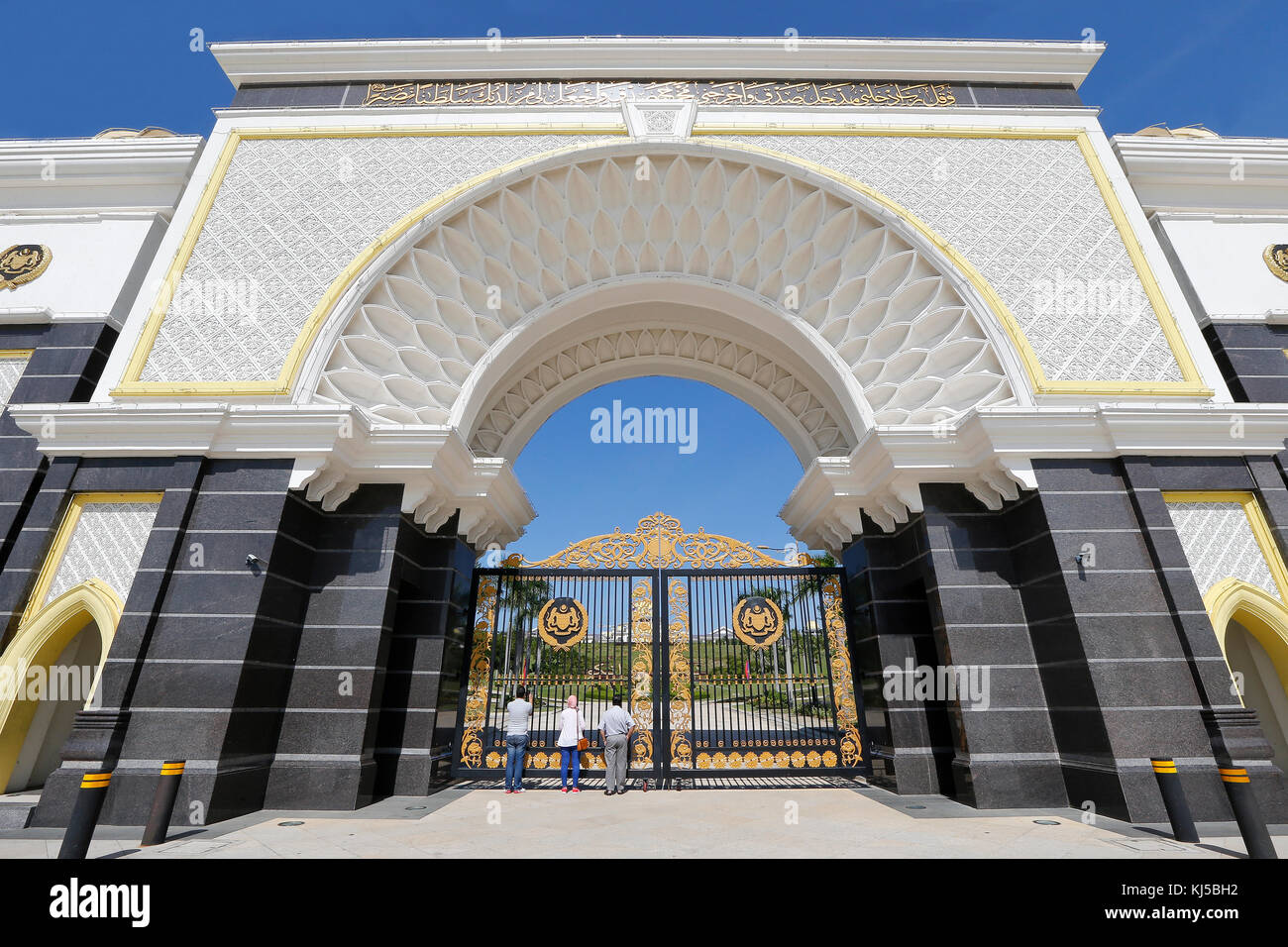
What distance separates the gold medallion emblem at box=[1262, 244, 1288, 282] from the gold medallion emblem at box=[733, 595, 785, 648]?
821 cm

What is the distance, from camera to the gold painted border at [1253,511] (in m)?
5.97

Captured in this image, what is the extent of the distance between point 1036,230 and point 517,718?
9002mm

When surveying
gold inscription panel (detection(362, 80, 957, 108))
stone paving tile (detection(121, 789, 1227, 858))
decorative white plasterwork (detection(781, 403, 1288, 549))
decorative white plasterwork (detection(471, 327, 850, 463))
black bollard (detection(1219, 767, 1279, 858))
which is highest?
gold inscription panel (detection(362, 80, 957, 108))

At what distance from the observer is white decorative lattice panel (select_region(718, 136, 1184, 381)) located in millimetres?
6797

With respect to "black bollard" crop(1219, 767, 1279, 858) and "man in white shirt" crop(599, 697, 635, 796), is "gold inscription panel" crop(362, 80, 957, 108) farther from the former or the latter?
"black bollard" crop(1219, 767, 1279, 858)

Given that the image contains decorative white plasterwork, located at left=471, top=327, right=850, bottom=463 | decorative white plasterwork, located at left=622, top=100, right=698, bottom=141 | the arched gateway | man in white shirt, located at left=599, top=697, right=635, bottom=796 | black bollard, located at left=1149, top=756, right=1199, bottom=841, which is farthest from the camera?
decorative white plasterwork, located at left=471, top=327, right=850, bottom=463

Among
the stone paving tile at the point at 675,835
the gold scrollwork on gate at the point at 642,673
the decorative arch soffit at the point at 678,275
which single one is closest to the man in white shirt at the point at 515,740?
the stone paving tile at the point at 675,835

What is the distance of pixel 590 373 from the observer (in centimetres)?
998

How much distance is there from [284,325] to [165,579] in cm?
312

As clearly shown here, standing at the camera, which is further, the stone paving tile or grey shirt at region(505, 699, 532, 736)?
grey shirt at region(505, 699, 532, 736)

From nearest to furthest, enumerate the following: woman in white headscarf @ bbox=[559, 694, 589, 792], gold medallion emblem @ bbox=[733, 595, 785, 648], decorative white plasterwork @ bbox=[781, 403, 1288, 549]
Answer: decorative white plasterwork @ bbox=[781, 403, 1288, 549], woman in white headscarf @ bbox=[559, 694, 589, 792], gold medallion emblem @ bbox=[733, 595, 785, 648]

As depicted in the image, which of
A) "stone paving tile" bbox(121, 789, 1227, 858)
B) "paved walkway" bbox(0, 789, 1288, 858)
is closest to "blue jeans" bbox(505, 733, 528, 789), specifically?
"paved walkway" bbox(0, 789, 1288, 858)

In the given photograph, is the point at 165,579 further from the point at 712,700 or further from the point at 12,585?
the point at 712,700

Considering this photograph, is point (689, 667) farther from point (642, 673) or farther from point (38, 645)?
point (38, 645)
